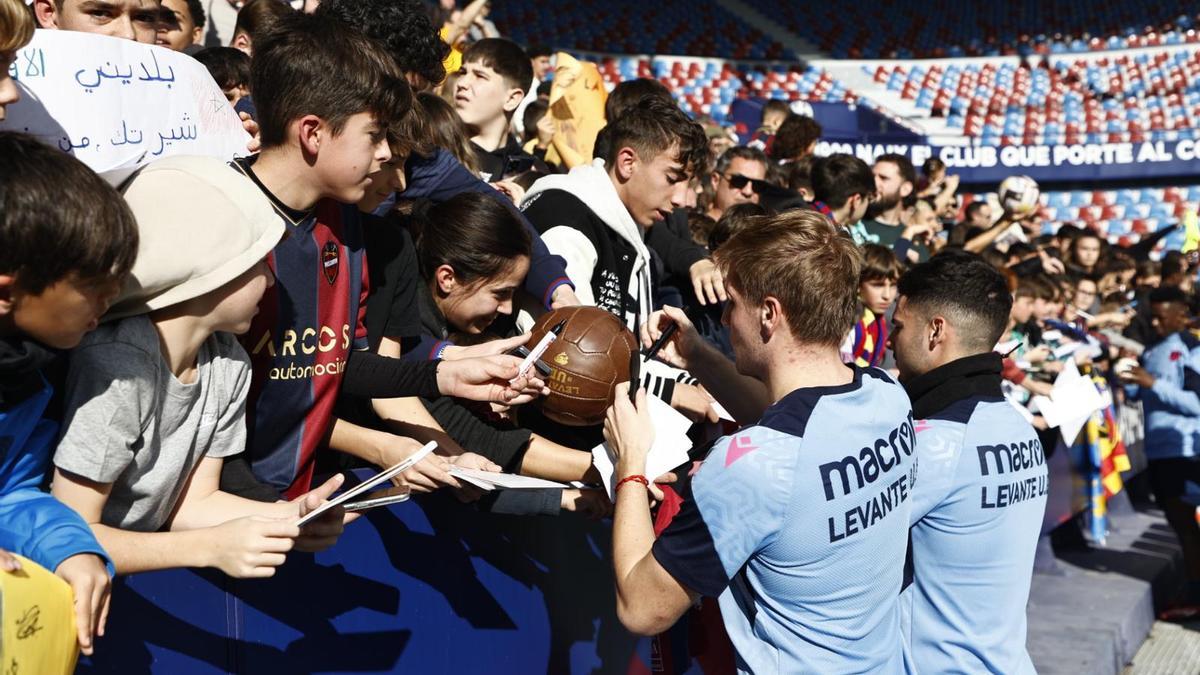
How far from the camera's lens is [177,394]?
2.27 m

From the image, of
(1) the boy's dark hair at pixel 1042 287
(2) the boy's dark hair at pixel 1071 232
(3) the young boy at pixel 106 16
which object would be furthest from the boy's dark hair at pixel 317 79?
(2) the boy's dark hair at pixel 1071 232

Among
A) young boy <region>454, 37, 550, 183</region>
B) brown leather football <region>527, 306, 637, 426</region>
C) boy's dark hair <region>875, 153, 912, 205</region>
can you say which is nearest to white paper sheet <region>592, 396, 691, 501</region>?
brown leather football <region>527, 306, 637, 426</region>

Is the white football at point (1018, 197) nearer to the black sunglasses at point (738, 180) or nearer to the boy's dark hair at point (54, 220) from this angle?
the black sunglasses at point (738, 180)

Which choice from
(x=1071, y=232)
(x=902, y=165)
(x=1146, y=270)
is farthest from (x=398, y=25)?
(x=1146, y=270)

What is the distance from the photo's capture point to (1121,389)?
34.7ft

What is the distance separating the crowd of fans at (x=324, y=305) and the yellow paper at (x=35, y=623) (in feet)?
0.10

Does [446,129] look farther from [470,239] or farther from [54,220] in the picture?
[54,220]

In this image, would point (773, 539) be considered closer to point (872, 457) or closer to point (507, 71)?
point (872, 457)

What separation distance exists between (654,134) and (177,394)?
2.55m

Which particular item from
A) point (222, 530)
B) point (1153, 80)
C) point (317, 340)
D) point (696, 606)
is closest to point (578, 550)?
point (696, 606)

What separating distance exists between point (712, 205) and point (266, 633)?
5.28 m

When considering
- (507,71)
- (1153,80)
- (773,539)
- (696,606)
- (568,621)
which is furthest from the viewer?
(1153,80)

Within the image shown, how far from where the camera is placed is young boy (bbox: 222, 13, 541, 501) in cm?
271

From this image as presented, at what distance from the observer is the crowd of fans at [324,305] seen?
1.98 metres
